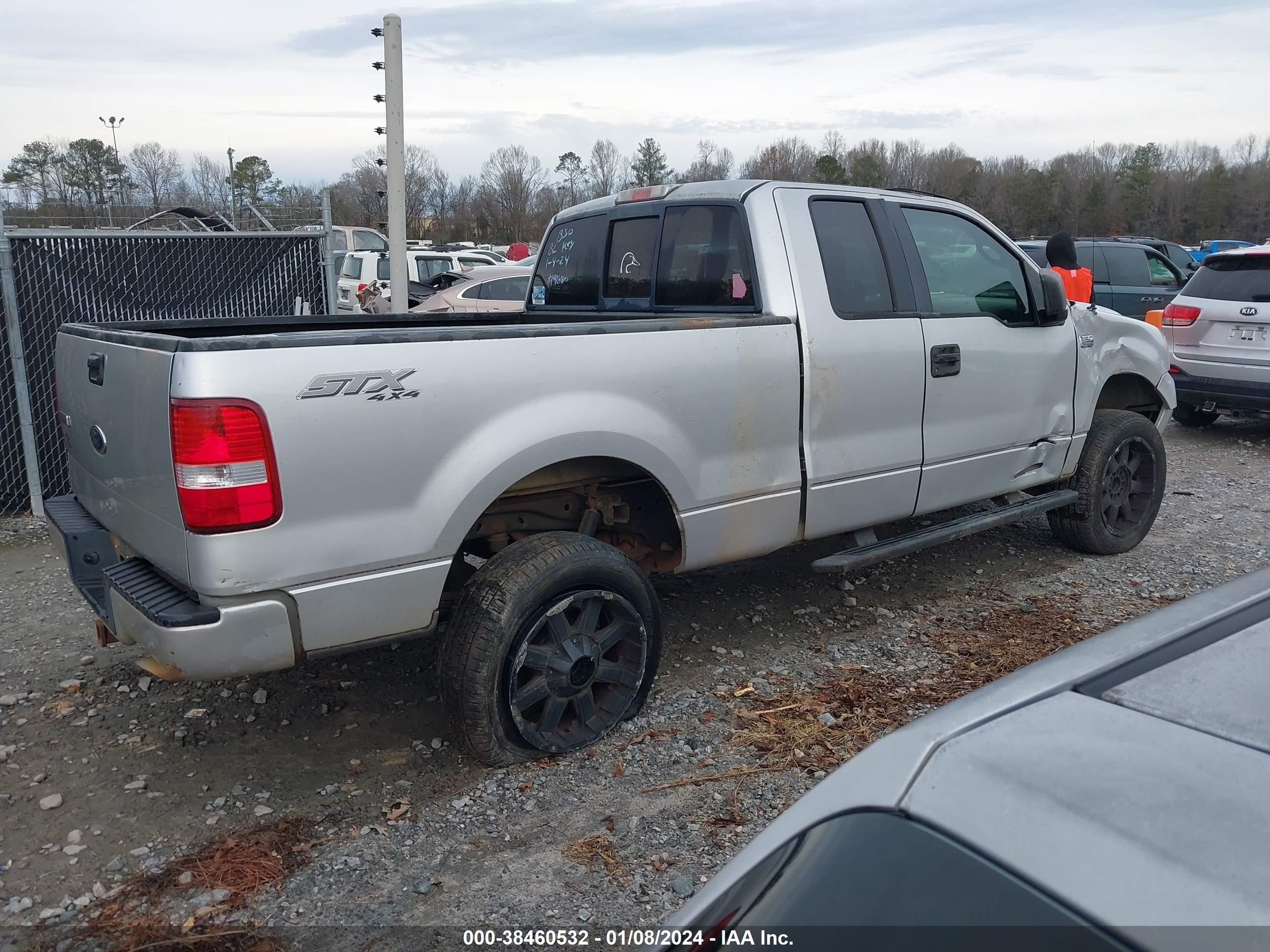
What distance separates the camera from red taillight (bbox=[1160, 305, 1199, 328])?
376 inches

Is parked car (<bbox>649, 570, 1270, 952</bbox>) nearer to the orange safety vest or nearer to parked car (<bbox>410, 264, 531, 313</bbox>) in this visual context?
the orange safety vest

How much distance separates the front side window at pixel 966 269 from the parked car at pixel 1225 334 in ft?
16.4

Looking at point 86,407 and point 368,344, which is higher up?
point 368,344

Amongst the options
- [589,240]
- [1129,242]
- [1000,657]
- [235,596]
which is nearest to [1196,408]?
[1129,242]

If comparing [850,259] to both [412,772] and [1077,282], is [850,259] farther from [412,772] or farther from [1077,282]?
[1077,282]

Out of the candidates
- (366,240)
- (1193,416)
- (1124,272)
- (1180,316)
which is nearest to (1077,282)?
(1180,316)

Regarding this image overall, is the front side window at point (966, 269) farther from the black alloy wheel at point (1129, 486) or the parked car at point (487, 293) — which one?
the parked car at point (487, 293)

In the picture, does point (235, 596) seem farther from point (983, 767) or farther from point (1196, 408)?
point (1196, 408)

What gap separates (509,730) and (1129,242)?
13644mm

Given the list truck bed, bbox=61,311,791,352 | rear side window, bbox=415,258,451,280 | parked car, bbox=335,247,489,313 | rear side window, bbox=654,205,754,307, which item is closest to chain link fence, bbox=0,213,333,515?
truck bed, bbox=61,311,791,352

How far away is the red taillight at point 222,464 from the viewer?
2.75 meters

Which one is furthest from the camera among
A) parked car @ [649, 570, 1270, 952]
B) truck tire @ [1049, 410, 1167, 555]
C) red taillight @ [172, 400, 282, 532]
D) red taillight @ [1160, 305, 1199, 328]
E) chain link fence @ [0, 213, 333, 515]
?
red taillight @ [1160, 305, 1199, 328]

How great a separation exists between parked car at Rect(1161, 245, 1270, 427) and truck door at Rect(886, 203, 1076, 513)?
4833 millimetres

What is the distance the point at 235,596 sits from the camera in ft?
9.39
